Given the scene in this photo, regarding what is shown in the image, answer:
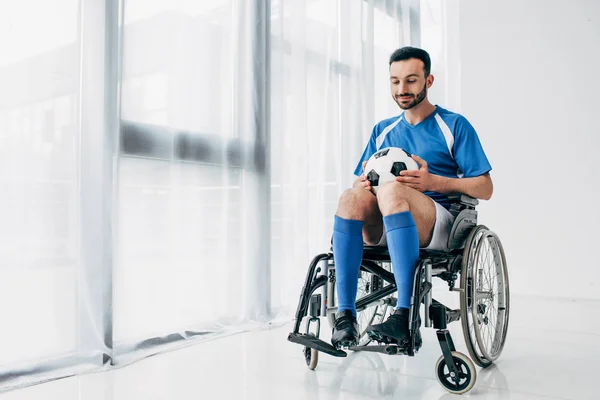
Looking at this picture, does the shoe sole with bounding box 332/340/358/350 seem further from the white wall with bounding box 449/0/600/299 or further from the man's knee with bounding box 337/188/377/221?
the white wall with bounding box 449/0/600/299

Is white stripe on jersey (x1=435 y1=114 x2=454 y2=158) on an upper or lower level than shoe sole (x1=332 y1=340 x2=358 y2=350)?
upper

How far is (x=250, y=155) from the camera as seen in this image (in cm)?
233

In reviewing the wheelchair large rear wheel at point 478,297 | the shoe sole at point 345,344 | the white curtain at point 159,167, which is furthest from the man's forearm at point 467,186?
the white curtain at point 159,167

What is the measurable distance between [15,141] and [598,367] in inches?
75.8

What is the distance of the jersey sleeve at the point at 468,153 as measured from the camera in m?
1.66

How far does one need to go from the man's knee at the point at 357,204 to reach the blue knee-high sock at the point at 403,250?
109 mm

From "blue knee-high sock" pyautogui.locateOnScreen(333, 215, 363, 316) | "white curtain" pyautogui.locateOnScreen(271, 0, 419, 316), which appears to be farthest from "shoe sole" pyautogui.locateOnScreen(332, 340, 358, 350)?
"white curtain" pyautogui.locateOnScreen(271, 0, 419, 316)

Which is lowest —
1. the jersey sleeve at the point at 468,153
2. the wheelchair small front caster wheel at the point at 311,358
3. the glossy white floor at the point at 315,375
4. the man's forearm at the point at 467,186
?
the glossy white floor at the point at 315,375

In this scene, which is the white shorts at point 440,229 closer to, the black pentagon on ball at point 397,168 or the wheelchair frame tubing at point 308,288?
the black pentagon on ball at point 397,168

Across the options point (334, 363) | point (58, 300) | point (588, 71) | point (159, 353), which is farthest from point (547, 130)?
point (58, 300)

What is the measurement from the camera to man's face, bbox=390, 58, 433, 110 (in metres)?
1.73

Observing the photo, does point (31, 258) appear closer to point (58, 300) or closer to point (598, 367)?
point (58, 300)

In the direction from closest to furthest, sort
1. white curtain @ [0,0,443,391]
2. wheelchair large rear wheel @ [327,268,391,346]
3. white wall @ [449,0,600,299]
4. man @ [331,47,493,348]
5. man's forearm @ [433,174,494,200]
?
man @ [331,47,493,348]
white curtain @ [0,0,443,391]
man's forearm @ [433,174,494,200]
wheelchair large rear wheel @ [327,268,391,346]
white wall @ [449,0,600,299]

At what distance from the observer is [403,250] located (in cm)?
141
